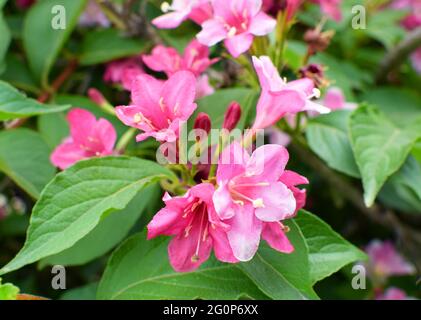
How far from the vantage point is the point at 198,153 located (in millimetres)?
1084

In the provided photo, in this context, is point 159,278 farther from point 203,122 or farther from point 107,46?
point 107,46

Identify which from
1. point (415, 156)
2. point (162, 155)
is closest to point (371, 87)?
point (415, 156)

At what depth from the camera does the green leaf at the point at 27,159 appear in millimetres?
1288

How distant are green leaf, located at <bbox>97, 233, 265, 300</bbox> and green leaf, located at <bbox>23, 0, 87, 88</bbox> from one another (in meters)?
0.62

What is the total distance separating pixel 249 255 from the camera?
0.93 meters

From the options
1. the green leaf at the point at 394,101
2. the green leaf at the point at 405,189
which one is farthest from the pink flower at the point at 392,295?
the green leaf at the point at 394,101

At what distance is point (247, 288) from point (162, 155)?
24cm

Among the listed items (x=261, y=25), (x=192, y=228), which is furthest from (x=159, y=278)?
(x=261, y=25)

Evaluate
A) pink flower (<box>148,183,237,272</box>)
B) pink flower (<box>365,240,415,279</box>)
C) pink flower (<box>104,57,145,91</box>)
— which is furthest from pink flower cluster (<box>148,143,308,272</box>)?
pink flower (<box>365,240,415,279</box>)

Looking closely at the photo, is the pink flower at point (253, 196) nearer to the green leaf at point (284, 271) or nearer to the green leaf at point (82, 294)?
the green leaf at point (284, 271)

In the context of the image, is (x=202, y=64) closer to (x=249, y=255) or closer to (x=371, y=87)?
(x=249, y=255)

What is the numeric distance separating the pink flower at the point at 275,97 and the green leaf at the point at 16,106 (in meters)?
0.33

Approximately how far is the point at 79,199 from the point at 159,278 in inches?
7.0

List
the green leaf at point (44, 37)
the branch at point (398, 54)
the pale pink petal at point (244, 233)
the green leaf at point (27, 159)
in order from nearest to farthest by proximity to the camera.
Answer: the pale pink petal at point (244, 233)
the green leaf at point (27, 159)
the green leaf at point (44, 37)
the branch at point (398, 54)
